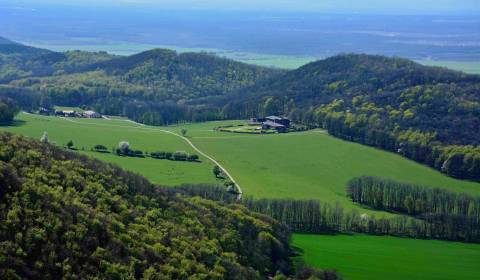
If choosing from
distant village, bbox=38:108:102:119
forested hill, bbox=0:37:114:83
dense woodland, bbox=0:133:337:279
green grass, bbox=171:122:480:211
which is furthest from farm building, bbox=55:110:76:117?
dense woodland, bbox=0:133:337:279

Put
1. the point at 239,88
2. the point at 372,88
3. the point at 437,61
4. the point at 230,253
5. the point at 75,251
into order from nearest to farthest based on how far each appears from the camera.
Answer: the point at 75,251 → the point at 230,253 → the point at 372,88 → the point at 239,88 → the point at 437,61

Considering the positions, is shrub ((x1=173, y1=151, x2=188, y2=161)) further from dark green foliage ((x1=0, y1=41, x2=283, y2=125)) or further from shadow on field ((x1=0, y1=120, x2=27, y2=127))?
dark green foliage ((x1=0, y1=41, x2=283, y2=125))

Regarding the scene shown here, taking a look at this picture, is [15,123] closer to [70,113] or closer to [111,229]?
[70,113]

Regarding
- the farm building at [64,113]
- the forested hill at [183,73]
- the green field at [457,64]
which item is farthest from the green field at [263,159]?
the green field at [457,64]

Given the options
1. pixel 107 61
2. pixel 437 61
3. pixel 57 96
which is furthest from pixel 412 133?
pixel 437 61

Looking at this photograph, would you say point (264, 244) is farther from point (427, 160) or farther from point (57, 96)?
point (57, 96)

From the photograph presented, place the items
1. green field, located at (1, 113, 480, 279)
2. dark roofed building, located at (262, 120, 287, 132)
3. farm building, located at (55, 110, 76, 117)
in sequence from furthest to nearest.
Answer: farm building, located at (55, 110, 76, 117)
dark roofed building, located at (262, 120, 287, 132)
green field, located at (1, 113, 480, 279)

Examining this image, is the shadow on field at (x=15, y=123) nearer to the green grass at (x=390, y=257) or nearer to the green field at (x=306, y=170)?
the green field at (x=306, y=170)
